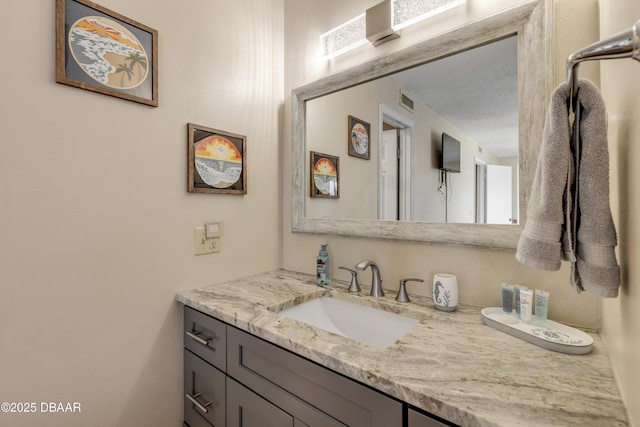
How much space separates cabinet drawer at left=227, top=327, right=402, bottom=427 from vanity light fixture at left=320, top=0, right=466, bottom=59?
48.6 inches

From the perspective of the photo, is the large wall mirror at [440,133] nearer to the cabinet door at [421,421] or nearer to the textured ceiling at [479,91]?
the textured ceiling at [479,91]

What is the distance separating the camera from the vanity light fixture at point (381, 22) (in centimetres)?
106

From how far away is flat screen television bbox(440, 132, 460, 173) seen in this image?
1.06 metres

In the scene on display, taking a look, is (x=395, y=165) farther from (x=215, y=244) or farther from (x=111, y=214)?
(x=111, y=214)

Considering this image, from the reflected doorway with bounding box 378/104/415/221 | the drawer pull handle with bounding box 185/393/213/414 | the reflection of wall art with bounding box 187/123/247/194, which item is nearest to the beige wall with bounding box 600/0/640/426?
the reflected doorway with bounding box 378/104/415/221

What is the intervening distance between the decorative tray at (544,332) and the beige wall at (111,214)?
3.55ft

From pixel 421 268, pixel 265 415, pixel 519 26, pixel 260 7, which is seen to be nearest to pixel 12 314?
pixel 265 415

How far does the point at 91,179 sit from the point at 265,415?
96 cm

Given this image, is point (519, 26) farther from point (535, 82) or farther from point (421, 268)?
point (421, 268)

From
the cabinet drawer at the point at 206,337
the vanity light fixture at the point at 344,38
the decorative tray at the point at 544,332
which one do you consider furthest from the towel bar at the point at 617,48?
the cabinet drawer at the point at 206,337

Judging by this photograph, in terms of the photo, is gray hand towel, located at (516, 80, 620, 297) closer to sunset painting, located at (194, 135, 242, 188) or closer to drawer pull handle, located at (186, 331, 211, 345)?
drawer pull handle, located at (186, 331, 211, 345)

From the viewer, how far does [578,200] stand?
0.51 metres

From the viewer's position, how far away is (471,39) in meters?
0.97

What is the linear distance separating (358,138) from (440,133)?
37 cm
